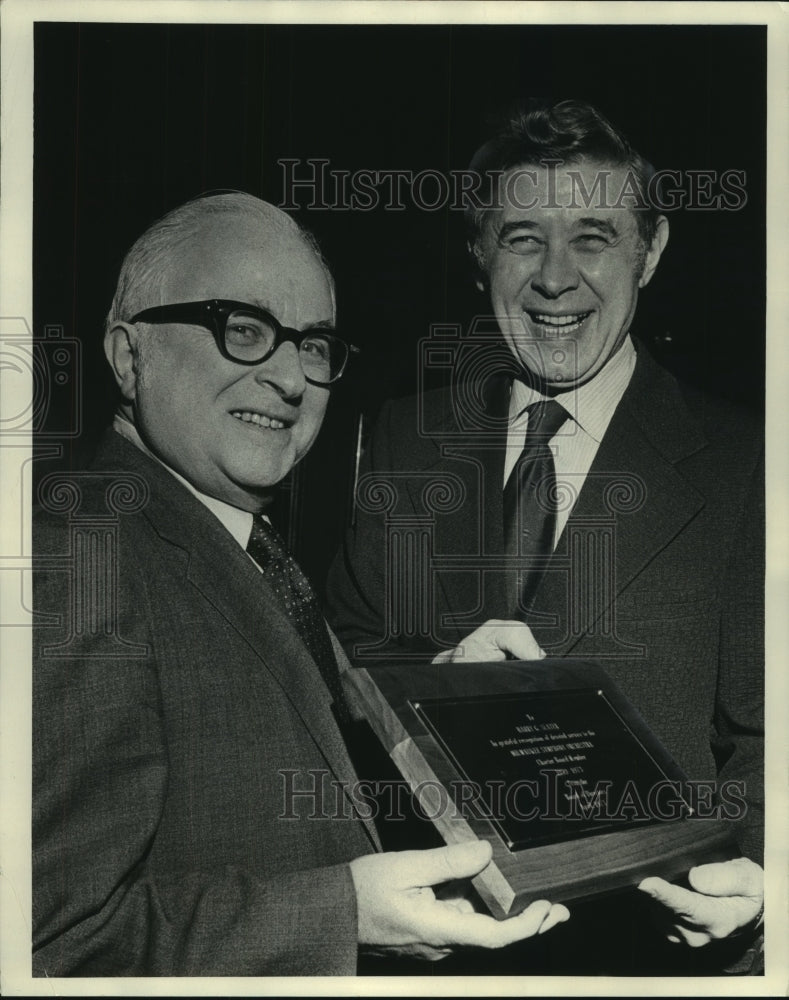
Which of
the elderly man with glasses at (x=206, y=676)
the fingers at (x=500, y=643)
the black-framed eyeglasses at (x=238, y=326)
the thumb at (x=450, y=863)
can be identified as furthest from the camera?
the fingers at (x=500, y=643)

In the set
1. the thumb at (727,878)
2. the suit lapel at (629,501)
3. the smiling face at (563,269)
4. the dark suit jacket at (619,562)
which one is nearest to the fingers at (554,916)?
the thumb at (727,878)

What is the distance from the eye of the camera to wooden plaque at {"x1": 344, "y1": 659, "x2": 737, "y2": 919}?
251 cm

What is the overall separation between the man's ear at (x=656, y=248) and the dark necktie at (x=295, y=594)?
1228 millimetres

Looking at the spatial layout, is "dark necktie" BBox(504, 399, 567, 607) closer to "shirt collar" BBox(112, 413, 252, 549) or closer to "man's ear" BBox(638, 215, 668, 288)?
"man's ear" BBox(638, 215, 668, 288)

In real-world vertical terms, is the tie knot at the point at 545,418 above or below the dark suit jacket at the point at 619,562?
above

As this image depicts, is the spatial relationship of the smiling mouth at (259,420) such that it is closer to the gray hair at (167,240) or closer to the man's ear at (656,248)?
the gray hair at (167,240)

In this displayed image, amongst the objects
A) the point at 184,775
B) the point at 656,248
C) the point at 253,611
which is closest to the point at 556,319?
the point at 656,248

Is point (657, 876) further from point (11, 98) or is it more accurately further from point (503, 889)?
point (11, 98)

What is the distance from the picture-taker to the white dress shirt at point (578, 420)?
2.86m

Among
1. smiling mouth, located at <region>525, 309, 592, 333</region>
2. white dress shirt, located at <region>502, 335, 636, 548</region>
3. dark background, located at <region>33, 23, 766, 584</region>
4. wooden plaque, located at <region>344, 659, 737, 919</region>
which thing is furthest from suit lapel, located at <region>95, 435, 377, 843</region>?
smiling mouth, located at <region>525, 309, 592, 333</region>

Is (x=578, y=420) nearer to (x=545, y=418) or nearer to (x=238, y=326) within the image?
(x=545, y=418)

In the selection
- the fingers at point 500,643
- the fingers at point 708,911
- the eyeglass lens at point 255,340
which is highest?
the eyeglass lens at point 255,340

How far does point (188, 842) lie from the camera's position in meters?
2.57

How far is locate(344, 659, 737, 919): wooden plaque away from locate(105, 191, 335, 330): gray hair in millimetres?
1091
